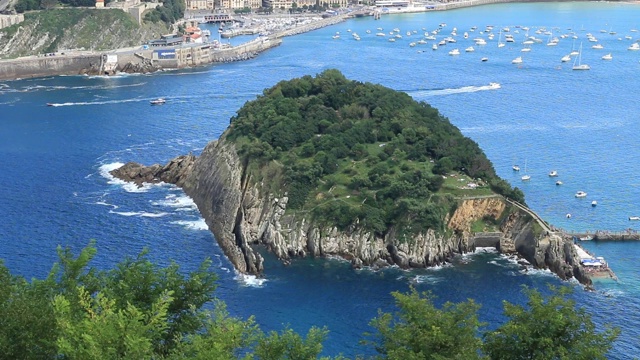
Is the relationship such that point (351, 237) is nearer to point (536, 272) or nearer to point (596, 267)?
point (536, 272)

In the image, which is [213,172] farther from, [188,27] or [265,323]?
[188,27]

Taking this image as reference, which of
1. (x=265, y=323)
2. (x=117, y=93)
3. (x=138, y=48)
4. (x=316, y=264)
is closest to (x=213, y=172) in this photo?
(x=316, y=264)

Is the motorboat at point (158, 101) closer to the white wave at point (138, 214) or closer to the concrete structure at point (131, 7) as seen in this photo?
the white wave at point (138, 214)

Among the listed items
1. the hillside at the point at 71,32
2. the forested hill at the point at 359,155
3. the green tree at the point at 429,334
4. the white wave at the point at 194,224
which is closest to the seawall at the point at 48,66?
the hillside at the point at 71,32

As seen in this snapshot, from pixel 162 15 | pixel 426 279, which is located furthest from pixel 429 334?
pixel 162 15

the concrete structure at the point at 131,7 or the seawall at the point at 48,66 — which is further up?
the concrete structure at the point at 131,7

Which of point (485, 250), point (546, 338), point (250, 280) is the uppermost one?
point (546, 338)

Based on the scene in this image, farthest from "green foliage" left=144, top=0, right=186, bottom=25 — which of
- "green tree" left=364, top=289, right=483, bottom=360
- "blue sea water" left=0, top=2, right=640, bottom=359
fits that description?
"green tree" left=364, top=289, right=483, bottom=360
